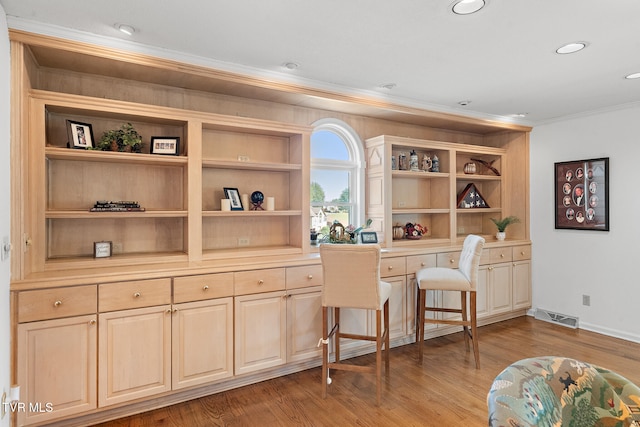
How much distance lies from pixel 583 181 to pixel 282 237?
12.0 ft

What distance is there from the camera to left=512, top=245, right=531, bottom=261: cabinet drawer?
15.5ft

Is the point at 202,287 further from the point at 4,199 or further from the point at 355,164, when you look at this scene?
the point at 355,164

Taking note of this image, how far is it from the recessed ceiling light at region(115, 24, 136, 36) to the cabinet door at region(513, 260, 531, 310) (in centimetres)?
477

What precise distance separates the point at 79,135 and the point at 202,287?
1.44 metres

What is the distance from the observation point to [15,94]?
2240 mm

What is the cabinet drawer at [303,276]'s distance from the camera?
308cm

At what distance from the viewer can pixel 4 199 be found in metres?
2.08

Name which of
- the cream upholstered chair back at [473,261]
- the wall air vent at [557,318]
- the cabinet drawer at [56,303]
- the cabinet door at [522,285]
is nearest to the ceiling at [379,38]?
the cream upholstered chair back at [473,261]

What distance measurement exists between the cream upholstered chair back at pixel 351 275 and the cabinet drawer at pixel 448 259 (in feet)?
5.04

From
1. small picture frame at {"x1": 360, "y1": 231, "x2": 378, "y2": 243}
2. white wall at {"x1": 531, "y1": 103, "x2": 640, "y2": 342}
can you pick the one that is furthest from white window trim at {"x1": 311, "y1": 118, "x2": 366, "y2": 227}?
white wall at {"x1": 531, "y1": 103, "x2": 640, "y2": 342}

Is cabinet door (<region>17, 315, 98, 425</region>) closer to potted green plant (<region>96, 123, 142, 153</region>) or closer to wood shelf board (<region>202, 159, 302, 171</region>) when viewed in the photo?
potted green plant (<region>96, 123, 142, 153</region>)

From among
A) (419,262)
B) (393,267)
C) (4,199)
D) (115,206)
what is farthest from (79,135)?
(419,262)

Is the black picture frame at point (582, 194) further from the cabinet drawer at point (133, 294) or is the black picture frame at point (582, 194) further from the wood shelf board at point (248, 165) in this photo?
the cabinet drawer at point (133, 294)

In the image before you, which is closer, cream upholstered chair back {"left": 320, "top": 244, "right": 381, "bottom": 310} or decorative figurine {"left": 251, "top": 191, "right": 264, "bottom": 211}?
cream upholstered chair back {"left": 320, "top": 244, "right": 381, "bottom": 310}
